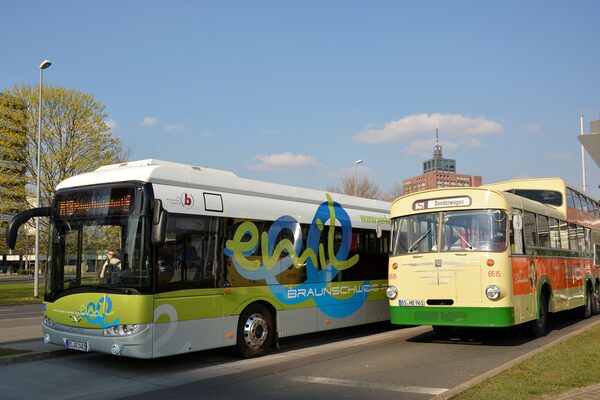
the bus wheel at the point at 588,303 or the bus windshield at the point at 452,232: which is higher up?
the bus windshield at the point at 452,232

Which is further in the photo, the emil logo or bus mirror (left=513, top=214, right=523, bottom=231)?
bus mirror (left=513, top=214, right=523, bottom=231)

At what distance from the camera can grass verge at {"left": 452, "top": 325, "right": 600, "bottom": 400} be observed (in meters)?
6.59

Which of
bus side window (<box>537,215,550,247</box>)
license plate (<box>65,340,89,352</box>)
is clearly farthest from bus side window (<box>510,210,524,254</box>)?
license plate (<box>65,340,89,352</box>)

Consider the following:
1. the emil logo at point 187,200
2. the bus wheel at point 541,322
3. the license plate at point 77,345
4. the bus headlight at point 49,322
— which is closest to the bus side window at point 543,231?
the bus wheel at point 541,322

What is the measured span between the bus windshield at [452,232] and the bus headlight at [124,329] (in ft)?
18.8

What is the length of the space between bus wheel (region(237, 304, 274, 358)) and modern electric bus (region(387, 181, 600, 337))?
9.10 ft

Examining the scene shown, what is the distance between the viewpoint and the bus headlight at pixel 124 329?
27.2 ft

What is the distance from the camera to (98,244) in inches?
354

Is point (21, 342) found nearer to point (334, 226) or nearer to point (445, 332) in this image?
point (334, 226)

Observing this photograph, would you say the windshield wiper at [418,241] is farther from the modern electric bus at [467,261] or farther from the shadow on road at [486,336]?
the shadow on road at [486,336]

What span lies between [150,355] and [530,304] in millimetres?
7663

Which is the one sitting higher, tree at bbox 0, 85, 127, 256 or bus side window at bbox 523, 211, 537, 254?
tree at bbox 0, 85, 127, 256

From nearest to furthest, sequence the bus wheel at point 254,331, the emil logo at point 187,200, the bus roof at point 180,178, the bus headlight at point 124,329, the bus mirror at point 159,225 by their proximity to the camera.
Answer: the bus mirror at point 159,225, the bus headlight at point 124,329, the bus roof at point 180,178, the emil logo at point 187,200, the bus wheel at point 254,331

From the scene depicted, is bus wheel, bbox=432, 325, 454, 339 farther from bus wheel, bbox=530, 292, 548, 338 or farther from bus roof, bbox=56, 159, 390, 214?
bus roof, bbox=56, 159, 390, 214
